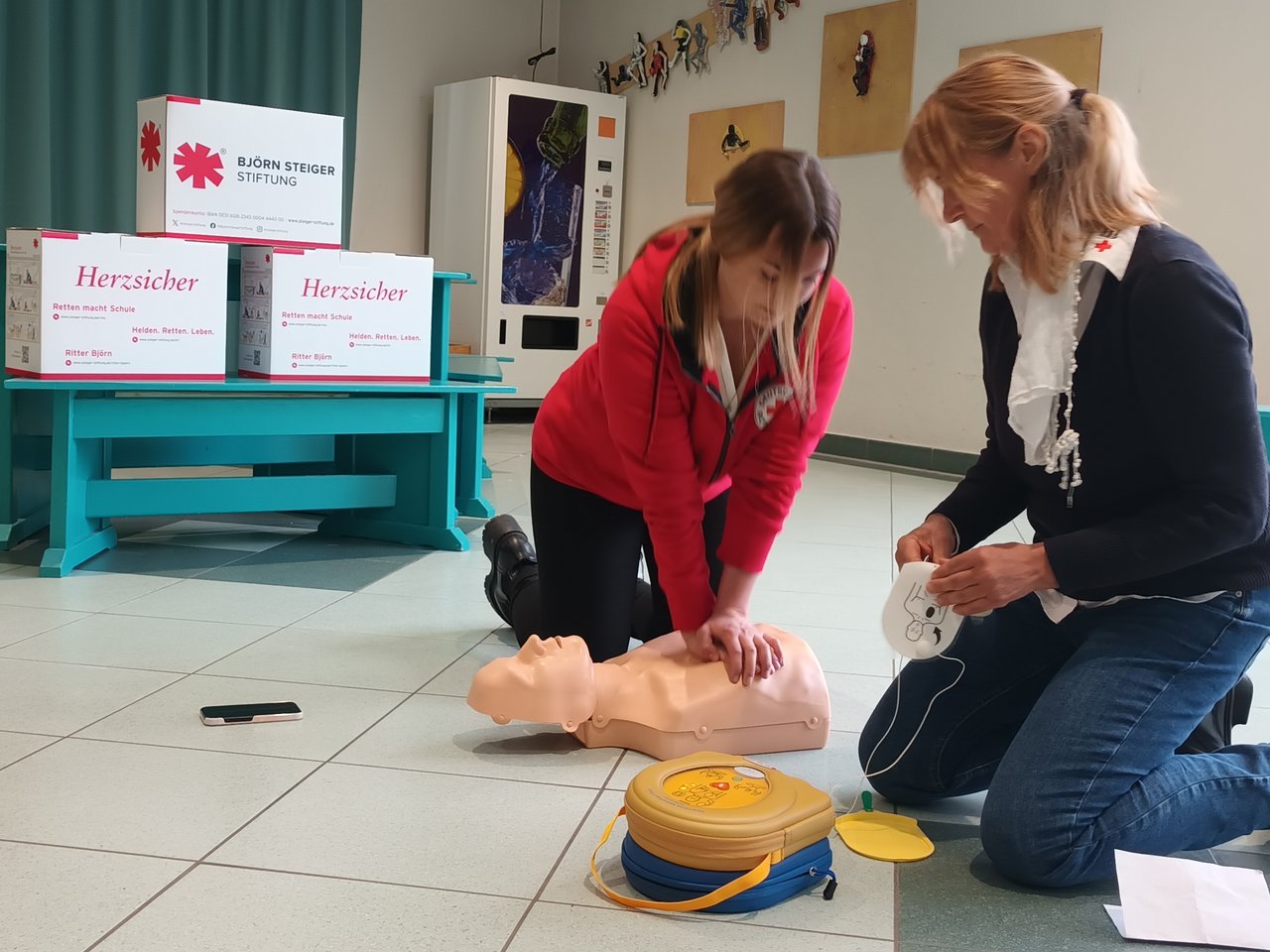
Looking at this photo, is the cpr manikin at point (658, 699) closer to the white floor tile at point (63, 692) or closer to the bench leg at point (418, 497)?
the white floor tile at point (63, 692)

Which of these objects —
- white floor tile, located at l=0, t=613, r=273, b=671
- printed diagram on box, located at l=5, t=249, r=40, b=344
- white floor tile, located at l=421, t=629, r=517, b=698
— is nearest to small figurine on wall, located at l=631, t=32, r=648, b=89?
printed diagram on box, located at l=5, t=249, r=40, b=344

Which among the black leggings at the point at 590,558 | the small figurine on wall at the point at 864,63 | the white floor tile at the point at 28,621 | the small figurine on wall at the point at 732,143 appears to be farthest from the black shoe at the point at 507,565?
the small figurine on wall at the point at 732,143

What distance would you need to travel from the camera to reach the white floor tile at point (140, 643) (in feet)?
6.73

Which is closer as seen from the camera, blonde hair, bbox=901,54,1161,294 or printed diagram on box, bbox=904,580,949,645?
blonde hair, bbox=901,54,1161,294

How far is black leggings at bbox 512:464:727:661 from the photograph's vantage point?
1915 millimetres

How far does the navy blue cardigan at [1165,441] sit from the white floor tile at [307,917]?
704mm

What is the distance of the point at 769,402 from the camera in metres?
1.66

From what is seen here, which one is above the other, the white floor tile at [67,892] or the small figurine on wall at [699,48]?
the small figurine on wall at [699,48]

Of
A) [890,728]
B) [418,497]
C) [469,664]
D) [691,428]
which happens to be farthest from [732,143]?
[890,728]

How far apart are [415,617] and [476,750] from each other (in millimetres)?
770

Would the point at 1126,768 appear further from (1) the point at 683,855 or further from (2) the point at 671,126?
(2) the point at 671,126

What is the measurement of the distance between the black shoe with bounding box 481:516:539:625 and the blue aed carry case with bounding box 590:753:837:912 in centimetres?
93

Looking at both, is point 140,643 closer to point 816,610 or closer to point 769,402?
point 769,402

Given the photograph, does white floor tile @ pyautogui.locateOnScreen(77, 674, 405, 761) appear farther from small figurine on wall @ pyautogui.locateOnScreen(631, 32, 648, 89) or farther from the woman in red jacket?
small figurine on wall @ pyautogui.locateOnScreen(631, 32, 648, 89)
